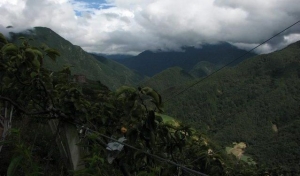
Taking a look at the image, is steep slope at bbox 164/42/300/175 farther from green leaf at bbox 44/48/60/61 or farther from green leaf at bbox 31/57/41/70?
green leaf at bbox 31/57/41/70

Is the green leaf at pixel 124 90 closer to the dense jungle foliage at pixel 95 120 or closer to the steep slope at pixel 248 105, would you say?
the dense jungle foliage at pixel 95 120

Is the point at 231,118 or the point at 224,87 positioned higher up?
the point at 224,87

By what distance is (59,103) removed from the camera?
9.08ft

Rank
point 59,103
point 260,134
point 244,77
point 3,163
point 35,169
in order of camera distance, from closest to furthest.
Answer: point 35,169 → point 59,103 → point 3,163 → point 260,134 → point 244,77

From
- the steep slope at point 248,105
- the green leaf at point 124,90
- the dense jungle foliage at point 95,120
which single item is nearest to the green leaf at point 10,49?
the dense jungle foliage at point 95,120

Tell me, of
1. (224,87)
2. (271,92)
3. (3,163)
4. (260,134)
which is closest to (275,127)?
(260,134)

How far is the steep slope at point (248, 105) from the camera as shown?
436 feet

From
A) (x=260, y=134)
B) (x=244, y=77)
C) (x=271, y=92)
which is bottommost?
(x=260, y=134)

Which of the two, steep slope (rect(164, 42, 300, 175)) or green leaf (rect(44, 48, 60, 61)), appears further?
steep slope (rect(164, 42, 300, 175))

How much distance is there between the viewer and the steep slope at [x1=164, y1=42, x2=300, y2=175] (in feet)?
436

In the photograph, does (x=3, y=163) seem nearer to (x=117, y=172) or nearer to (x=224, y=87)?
(x=117, y=172)

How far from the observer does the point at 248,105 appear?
16875cm

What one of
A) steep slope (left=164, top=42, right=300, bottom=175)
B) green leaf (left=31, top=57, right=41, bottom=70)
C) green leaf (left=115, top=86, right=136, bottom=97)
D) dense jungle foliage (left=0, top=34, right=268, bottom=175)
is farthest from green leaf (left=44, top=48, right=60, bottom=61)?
steep slope (left=164, top=42, right=300, bottom=175)

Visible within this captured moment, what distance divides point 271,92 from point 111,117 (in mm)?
183395
